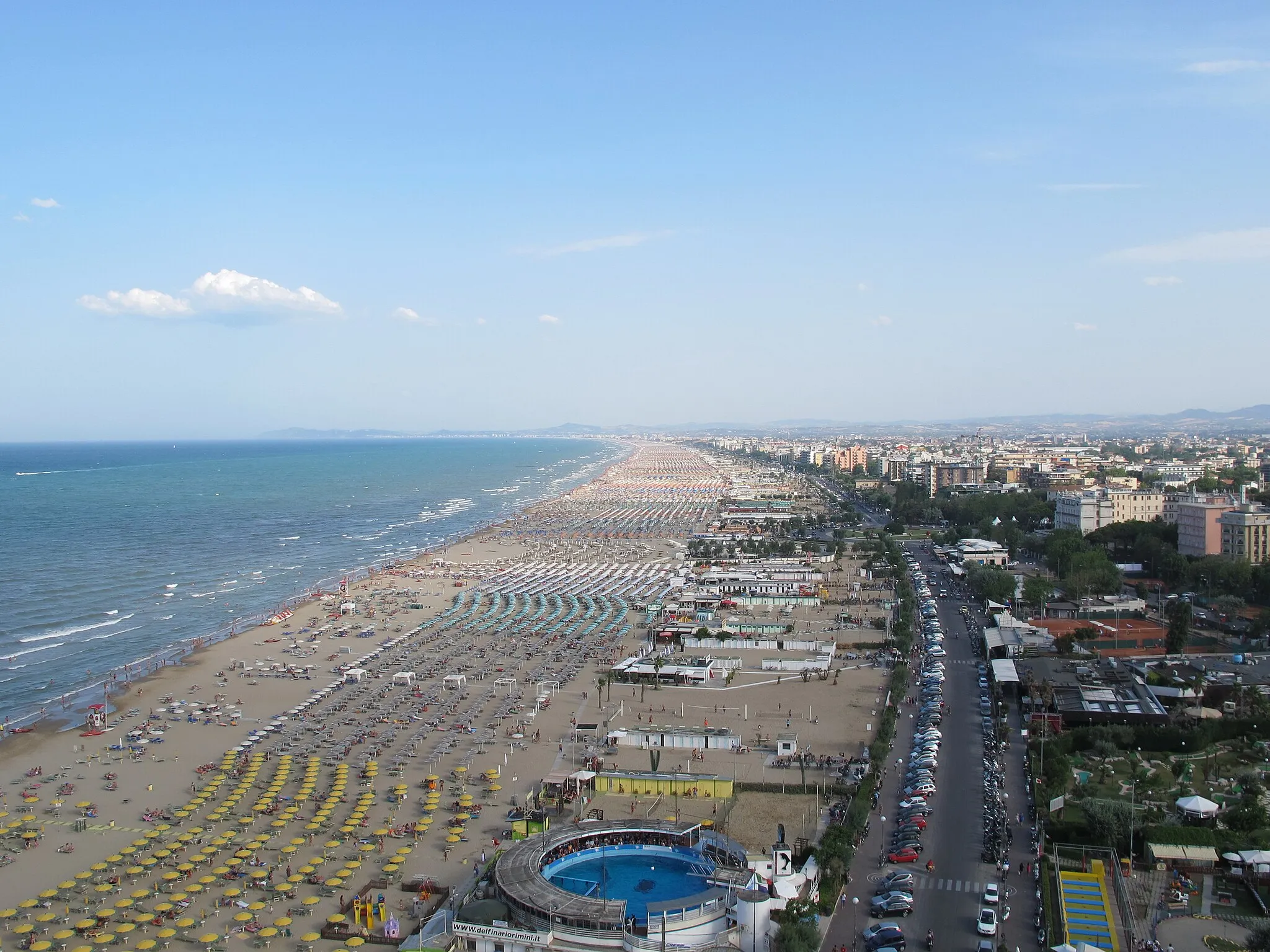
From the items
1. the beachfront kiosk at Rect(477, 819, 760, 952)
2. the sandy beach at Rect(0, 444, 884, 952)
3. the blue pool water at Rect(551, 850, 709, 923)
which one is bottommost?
the sandy beach at Rect(0, 444, 884, 952)

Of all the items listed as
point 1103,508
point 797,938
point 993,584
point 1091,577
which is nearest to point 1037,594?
point 993,584

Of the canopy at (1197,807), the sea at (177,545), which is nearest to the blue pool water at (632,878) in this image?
the canopy at (1197,807)

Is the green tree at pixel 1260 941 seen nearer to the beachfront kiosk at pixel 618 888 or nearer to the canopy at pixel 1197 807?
the canopy at pixel 1197 807

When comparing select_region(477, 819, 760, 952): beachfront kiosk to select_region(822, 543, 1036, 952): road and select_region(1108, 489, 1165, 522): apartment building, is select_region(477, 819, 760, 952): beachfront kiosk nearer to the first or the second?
select_region(822, 543, 1036, 952): road

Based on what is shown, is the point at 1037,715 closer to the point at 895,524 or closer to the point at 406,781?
the point at 406,781

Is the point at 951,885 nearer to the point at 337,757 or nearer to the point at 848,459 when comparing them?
the point at 337,757

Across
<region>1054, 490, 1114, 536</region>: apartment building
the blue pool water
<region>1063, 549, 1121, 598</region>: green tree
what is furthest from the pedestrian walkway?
<region>1054, 490, 1114, 536</region>: apartment building
